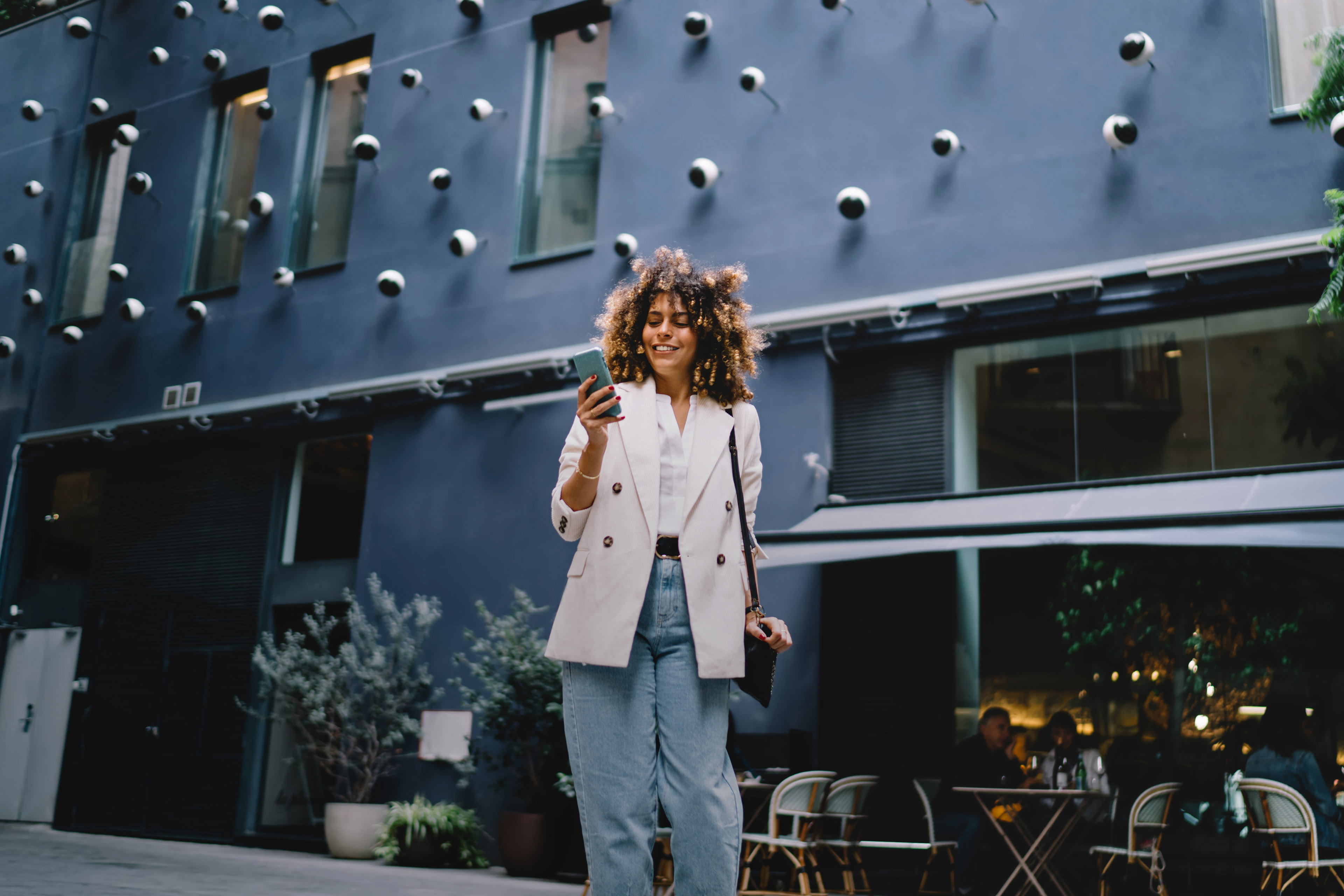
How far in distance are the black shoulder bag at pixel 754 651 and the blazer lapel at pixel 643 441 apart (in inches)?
7.6

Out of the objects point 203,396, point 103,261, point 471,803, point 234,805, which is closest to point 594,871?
point 471,803

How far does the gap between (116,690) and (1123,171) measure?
9.89 metres

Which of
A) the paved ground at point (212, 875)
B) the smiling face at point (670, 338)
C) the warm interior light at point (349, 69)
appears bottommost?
the paved ground at point (212, 875)

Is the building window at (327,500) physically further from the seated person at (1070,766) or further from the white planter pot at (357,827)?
the seated person at (1070,766)

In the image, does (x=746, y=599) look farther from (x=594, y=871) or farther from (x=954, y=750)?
(x=954, y=750)

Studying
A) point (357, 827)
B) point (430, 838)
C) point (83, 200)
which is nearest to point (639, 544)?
point (430, 838)

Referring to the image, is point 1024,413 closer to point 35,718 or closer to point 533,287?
point 533,287

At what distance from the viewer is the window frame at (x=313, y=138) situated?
11.7 meters

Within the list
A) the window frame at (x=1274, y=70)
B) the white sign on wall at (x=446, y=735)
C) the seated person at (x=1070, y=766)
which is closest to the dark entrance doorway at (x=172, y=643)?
the white sign on wall at (x=446, y=735)

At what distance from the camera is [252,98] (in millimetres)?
12625

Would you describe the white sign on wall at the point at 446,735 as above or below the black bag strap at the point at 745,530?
below

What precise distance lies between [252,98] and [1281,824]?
11.4 m

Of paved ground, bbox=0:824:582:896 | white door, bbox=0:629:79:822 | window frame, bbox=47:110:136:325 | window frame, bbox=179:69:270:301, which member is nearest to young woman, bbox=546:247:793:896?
paved ground, bbox=0:824:582:896

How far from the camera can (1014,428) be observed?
7.82 m
